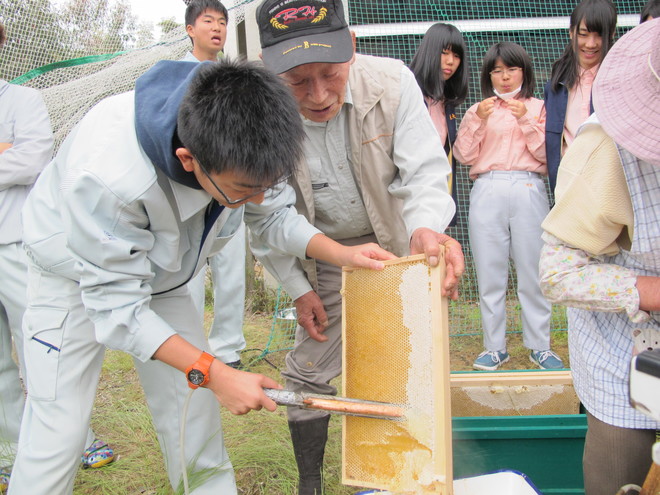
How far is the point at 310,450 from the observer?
2596 millimetres

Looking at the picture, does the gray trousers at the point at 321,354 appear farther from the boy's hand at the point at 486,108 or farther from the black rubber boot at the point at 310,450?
the boy's hand at the point at 486,108

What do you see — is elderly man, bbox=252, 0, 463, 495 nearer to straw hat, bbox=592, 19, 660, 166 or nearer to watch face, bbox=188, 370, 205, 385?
straw hat, bbox=592, 19, 660, 166

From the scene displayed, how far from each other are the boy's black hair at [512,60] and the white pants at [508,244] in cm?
70

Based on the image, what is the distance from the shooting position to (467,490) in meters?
2.13

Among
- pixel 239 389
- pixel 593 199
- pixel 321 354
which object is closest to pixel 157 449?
pixel 321 354

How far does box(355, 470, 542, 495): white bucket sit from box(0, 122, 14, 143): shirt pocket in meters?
2.63

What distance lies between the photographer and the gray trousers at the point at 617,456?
1732 mm

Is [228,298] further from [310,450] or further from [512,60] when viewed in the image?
[512,60]

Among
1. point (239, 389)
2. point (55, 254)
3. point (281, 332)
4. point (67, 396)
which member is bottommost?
point (281, 332)

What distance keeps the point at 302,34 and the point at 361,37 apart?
4.18 m

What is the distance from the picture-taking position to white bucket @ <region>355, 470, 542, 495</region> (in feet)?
6.59

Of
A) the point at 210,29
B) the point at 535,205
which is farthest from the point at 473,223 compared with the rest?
the point at 210,29

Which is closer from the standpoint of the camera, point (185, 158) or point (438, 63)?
point (185, 158)

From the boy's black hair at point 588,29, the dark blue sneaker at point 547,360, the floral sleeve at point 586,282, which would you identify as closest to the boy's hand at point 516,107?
the boy's black hair at point 588,29
